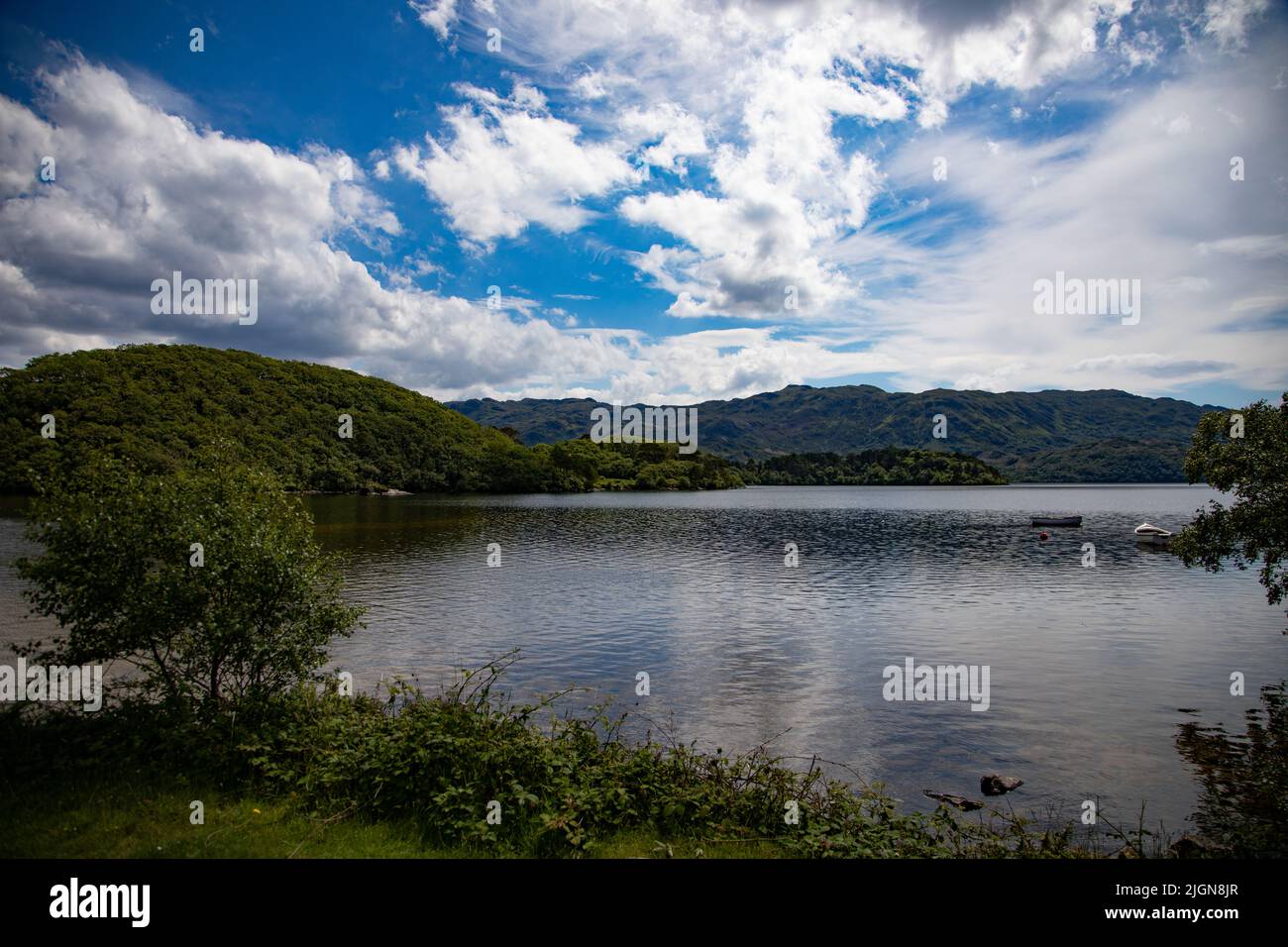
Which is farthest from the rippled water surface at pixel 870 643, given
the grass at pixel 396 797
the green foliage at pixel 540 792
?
the grass at pixel 396 797

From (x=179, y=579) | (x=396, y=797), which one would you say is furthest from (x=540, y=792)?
(x=179, y=579)

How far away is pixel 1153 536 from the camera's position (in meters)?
80.4

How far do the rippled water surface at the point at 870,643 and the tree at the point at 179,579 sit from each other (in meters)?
11.7

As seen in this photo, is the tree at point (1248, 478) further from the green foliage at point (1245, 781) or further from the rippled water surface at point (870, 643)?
the rippled water surface at point (870, 643)

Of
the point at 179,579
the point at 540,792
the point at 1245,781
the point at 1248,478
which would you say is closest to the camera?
the point at 540,792

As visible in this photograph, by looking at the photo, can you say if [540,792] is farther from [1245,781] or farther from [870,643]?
[870,643]

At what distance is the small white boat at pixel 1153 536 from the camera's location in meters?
79.2

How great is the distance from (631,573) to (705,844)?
4503 centimetres

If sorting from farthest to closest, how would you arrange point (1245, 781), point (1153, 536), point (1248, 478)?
point (1153, 536) < point (1248, 478) < point (1245, 781)

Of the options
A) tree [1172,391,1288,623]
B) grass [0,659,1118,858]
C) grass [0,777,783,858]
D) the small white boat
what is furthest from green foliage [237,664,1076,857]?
the small white boat

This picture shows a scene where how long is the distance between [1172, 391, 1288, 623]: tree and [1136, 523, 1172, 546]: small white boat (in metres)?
64.0

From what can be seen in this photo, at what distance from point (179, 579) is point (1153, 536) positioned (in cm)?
9629
